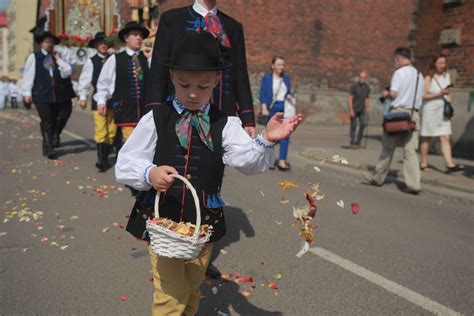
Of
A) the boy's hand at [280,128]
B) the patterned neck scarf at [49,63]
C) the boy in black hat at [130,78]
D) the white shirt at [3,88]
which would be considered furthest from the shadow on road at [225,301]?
the white shirt at [3,88]

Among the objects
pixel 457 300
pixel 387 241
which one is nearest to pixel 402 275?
pixel 457 300

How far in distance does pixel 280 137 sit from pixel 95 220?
11.7 ft

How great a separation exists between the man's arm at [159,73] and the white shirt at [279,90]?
5038 mm

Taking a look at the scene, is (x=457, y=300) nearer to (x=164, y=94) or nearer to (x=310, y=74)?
→ (x=164, y=94)

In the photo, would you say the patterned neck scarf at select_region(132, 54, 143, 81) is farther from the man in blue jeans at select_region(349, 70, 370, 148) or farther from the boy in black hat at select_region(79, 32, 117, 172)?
the man in blue jeans at select_region(349, 70, 370, 148)

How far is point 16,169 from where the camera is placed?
7.98 m

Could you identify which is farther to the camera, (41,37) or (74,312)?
(41,37)

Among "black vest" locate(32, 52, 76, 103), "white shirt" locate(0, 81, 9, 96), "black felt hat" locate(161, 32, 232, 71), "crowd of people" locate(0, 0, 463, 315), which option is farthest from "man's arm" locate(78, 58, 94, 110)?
"white shirt" locate(0, 81, 9, 96)

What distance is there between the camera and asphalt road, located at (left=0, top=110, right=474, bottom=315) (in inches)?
135

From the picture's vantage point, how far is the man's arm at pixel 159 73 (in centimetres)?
337

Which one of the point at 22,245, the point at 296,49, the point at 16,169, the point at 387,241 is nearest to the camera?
the point at 22,245

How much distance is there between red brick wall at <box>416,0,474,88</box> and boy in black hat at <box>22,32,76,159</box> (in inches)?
371

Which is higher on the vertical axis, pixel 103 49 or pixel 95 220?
pixel 103 49

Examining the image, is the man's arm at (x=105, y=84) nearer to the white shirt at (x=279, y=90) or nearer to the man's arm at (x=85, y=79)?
the man's arm at (x=85, y=79)
